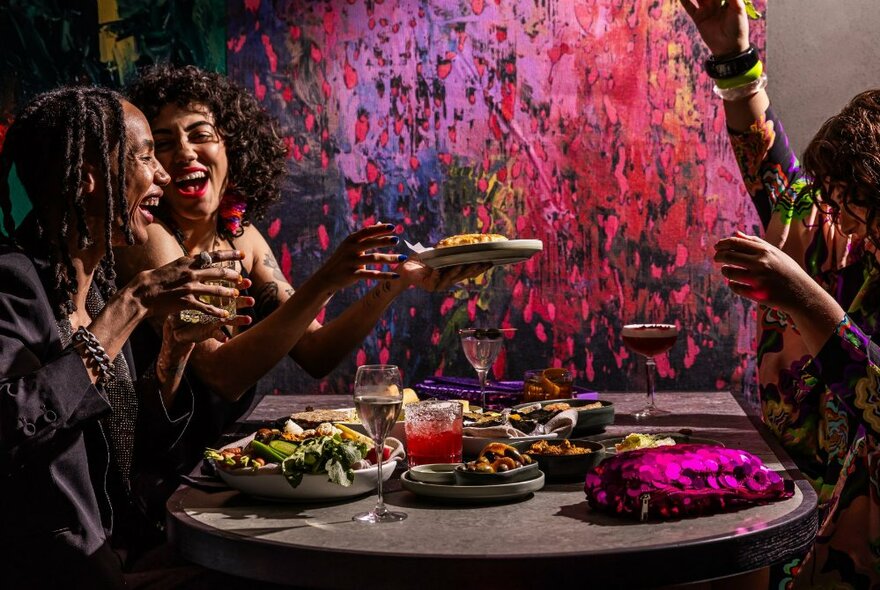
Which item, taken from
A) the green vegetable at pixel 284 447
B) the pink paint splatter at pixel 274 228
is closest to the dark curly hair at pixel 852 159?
the green vegetable at pixel 284 447

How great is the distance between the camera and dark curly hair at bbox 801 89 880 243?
1.84m

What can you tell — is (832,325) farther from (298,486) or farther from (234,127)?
(234,127)

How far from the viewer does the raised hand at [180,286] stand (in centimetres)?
185

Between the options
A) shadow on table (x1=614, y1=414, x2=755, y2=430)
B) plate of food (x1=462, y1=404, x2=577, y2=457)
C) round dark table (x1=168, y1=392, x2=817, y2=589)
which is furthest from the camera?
shadow on table (x1=614, y1=414, x2=755, y2=430)

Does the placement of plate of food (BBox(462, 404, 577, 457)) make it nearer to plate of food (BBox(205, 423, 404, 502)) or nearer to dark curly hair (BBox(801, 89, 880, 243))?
plate of food (BBox(205, 423, 404, 502))

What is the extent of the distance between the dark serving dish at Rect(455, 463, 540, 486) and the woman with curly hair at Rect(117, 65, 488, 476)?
0.88 meters

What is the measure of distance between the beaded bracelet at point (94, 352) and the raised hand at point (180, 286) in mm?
122

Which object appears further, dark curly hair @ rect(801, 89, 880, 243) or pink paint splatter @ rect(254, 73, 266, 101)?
pink paint splatter @ rect(254, 73, 266, 101)

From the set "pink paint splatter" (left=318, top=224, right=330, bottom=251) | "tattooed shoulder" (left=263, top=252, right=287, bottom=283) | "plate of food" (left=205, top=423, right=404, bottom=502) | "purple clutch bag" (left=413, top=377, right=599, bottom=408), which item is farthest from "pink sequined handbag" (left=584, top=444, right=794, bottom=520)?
"pink paint splatter" (left=318, top=224, right=330, bottom=251)

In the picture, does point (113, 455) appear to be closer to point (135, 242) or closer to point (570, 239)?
point (135, 242)

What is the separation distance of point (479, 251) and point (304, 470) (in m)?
1.11

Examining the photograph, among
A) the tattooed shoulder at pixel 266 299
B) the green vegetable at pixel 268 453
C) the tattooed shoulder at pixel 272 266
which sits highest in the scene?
the tattooed shoulder at pixel 272 266

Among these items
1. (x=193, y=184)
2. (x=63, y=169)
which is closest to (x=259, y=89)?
(x=193, y=184)

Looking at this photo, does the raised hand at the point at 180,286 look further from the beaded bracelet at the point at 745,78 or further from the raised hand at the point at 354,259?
the beaded bracelet at the point at 745,78
